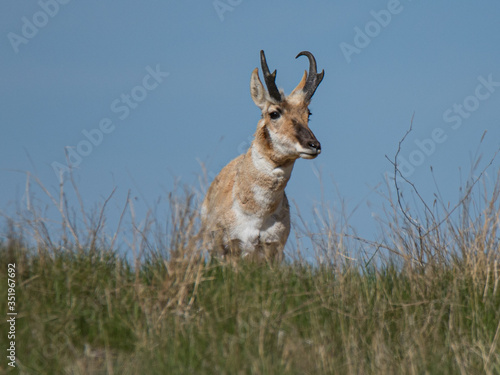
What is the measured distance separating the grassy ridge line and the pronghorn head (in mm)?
1959

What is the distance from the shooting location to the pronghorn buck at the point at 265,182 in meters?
9.08

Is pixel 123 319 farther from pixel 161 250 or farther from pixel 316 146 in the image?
pixel 316 146

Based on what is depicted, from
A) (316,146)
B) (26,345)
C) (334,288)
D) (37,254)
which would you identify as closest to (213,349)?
(26,345)

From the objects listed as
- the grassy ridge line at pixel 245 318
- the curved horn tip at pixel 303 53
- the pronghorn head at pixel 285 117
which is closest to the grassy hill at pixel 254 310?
the grassy ridge line at pixel 245 318

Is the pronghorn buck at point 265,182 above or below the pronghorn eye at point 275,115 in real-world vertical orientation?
below

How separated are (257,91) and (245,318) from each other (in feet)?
15.4

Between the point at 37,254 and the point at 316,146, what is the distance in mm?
3546

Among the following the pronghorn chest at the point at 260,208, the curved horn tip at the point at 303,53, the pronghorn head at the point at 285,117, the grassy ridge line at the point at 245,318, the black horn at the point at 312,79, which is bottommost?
the grassy ridge line at the point at 245,318

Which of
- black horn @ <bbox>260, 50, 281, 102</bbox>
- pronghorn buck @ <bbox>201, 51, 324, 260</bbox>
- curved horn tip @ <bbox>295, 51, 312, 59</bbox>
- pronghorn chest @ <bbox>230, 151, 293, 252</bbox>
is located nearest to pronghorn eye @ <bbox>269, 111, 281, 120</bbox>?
pronghorn buck @ <bbox>201, 51, 324, 260</bbox>

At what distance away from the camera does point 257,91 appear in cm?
989

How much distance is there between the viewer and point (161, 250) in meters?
6.93

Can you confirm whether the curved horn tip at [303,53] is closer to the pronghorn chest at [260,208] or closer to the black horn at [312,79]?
the black horn at [312,79]

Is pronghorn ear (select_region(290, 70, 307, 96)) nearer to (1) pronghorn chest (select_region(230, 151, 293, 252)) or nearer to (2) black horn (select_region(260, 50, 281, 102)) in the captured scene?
(2) black horn (select_region(260, 50, 281, 102))

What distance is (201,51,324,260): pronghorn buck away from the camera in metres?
9.08
